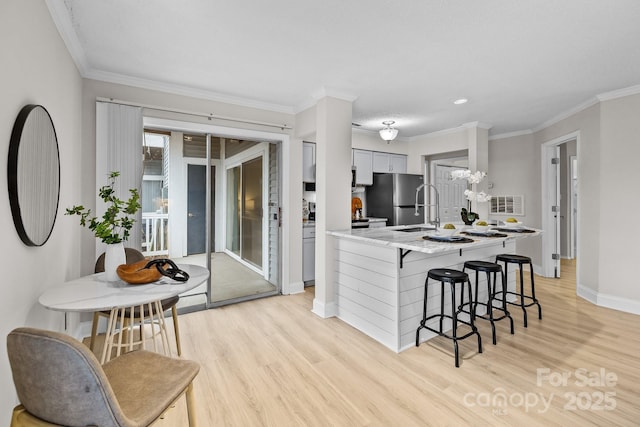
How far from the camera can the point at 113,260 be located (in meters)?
1.89

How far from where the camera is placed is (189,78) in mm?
3098

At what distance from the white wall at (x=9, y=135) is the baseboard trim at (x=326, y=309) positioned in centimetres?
223

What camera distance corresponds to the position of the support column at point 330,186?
10.9 ft

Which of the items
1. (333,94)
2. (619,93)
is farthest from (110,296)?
(619,93)

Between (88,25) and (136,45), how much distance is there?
328 millimetres

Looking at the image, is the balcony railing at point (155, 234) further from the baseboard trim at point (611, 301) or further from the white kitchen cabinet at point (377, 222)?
the baseboard trim at point (611, 301)

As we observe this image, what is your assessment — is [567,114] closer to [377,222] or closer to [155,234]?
[377,222]

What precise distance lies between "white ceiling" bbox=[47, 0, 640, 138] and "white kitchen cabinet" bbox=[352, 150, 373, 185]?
1.47 meters

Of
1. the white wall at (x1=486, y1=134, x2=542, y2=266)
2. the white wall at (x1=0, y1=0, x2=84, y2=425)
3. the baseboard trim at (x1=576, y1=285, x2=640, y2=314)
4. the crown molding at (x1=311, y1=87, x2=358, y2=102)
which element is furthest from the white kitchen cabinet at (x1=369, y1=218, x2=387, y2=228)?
the white wall at (x1=0, y1=0, x2=84, y2=425)

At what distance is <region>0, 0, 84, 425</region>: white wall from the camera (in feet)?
4.42

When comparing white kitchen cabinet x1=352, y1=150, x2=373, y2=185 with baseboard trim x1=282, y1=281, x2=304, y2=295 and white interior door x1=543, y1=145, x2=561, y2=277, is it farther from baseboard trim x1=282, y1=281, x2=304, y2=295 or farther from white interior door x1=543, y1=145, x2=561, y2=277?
white interior door x1=543, y1=145, x2=561, y2=277

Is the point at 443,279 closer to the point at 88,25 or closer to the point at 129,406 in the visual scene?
the point at 129,406

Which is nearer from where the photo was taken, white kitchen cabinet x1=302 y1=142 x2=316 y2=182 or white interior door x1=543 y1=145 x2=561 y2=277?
white kitchen cabinet x1=302 y1=142 x2=316 y2=182

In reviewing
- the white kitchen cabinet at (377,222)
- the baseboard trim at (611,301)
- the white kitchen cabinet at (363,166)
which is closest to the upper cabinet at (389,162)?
the white kitchen cabinet at (363,166)
